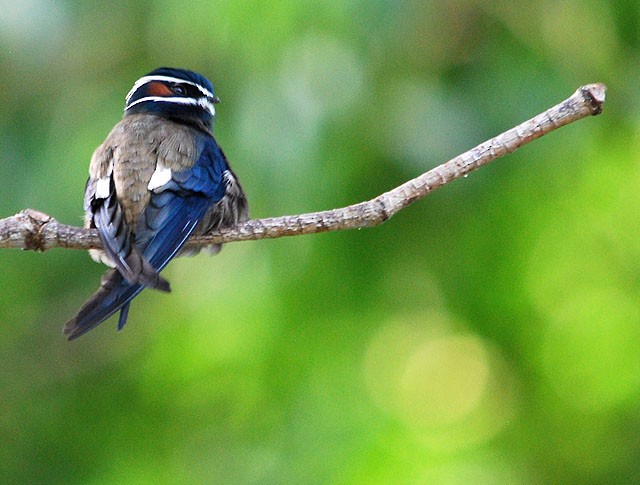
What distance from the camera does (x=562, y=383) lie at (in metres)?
6.91

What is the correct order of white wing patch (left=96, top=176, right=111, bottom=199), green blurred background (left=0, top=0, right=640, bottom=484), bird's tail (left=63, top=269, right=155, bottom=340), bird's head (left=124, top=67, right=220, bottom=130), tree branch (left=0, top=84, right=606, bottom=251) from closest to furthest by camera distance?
1. tree branch (left=0, top=84, right=606, bottom=251)
2. bird's tail (left=63, top=269, right=155, bottom=340)
3. white wing patch (left=96, top=176, right=111, bottom=199)
4. bird's head (left=124, top=67, right=220, bottom=130)
5. green blurred background (left=0, top=0, right=640, bottom=484)

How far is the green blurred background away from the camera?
5.62 metres

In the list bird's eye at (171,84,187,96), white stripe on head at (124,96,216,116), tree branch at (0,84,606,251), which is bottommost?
tree branch at (0,84,606,251)

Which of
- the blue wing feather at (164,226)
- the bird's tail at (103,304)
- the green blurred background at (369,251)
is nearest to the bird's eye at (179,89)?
the green blurred background at (369,251)

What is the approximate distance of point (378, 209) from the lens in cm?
382

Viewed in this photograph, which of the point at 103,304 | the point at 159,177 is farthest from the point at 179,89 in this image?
the point at 103,304

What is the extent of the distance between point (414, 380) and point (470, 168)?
12.2ft

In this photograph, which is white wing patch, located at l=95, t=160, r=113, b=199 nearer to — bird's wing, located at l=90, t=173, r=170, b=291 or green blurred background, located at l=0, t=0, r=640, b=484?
bird's wing, located at l=90, t=173, r=170, b=291

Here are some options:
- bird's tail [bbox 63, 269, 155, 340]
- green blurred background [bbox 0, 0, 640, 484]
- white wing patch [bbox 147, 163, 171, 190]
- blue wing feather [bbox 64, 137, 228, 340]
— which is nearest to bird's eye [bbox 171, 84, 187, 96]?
green blurred background [bbox 0, 0, 640, 484]

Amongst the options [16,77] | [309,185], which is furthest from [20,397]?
[309,185]

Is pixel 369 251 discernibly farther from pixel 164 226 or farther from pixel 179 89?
pixel 164 226

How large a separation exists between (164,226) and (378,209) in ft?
2.97

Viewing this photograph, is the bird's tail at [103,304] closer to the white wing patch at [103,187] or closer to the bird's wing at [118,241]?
the bird's wing at [118,241]

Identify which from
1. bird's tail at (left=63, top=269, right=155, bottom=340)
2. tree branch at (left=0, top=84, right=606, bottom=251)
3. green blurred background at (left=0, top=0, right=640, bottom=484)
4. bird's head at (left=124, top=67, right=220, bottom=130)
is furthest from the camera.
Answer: green blurred background at (left=0, top=0, right=640, bottom=484)
